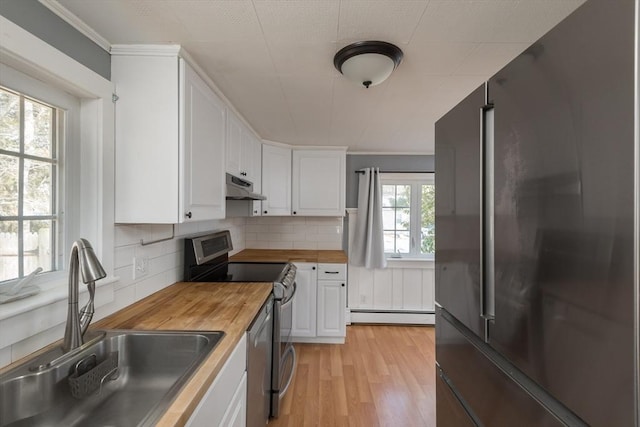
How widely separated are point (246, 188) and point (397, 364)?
6.82ft

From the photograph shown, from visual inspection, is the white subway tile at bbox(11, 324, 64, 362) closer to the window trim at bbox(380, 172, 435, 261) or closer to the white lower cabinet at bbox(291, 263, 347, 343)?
the white lower cabinet at bbox(291, 263, 347, 343)

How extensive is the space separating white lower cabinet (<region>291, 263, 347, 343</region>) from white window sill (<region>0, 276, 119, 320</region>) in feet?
6.53

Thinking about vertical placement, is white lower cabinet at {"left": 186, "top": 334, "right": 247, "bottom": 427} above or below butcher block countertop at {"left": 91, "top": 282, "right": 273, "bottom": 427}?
below

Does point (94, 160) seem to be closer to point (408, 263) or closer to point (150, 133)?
point (150, 133)

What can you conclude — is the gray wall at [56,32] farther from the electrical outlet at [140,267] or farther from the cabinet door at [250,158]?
the cabinet door at [250,158]

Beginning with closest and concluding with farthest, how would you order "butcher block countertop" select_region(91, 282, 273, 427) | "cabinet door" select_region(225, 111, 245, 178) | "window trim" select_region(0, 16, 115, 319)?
1. "butcher block countertop" select_region(91, 282, 273, 427)
2. "window trim" select_region(0, 16, 115, 319)
3. "cabinet door" select_region(225, 111, 245, 178)

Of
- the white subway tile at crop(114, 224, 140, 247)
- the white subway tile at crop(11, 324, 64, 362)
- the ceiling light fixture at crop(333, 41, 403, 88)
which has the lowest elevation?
the white subway tile at crop(11, 324, 64, 362)

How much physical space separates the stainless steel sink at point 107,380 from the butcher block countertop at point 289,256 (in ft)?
5.67

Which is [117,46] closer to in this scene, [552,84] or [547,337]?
[552,84]

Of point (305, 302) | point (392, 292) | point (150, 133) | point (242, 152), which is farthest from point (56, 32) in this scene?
point (392, 292)

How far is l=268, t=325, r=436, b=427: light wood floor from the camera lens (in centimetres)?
198

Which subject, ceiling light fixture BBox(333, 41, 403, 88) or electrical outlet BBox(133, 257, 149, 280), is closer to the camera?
ceiling light fixture BBox(333, 41, 403, 88)

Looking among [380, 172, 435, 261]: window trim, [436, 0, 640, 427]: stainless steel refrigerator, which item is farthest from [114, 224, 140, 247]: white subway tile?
[380, 172, 435, 261]: window trim

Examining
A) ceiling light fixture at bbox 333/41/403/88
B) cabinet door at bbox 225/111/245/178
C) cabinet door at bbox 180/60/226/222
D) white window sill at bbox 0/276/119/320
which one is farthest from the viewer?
cabinet door at bbox 225/111/245/178
